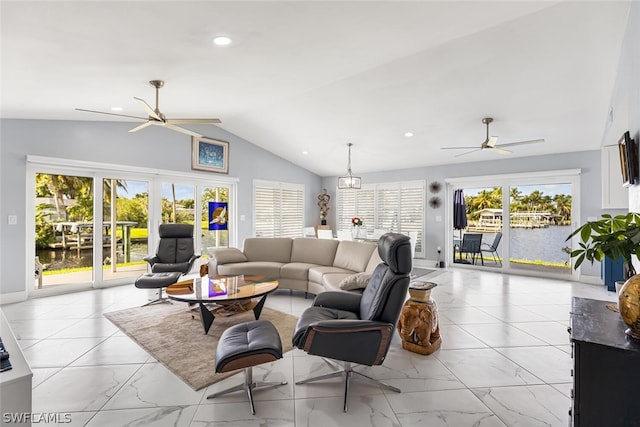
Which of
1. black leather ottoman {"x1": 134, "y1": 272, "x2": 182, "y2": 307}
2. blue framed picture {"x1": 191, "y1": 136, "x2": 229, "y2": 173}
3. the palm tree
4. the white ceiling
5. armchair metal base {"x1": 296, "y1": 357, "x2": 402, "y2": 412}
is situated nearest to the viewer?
armchair metal base {"x1": 296, "y1": 357, "x2": 402, "y2": 412}

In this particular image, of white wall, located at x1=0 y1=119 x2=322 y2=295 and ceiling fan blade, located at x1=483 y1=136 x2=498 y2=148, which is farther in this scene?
ceiling fan blade, located at x1=483 y1=136 x2=498 y2=148

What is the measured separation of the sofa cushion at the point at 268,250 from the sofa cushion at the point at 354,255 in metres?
0.93

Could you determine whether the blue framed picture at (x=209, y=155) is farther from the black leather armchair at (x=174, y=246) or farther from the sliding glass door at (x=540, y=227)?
the sliding glass door at (x=540, y=227)

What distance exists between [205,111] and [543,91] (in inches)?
195

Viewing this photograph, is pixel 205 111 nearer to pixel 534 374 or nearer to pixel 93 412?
pixel 93 412

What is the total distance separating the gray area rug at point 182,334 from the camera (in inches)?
102

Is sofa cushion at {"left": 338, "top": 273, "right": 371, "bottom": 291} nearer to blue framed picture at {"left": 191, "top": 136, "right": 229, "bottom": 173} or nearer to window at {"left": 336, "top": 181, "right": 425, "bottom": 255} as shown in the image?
blue framed picture at {"left": 191, "top": 136, "right": 229, "bottom": 173}

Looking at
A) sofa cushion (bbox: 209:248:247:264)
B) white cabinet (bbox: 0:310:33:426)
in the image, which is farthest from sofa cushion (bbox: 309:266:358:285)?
white cabinet (bbox: 0:310:33:426)

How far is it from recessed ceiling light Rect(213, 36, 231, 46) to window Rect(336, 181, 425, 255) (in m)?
5.95

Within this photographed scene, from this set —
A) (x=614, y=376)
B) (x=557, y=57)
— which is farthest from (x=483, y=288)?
(x=614, y=376)

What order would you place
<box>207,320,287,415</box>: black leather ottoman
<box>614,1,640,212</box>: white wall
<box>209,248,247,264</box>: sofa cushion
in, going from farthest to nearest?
<box>209,248,247,264</box>: sofa cushion, <box>614,1,640,212</box>: white wall, <box>207,320,287,415</box>: black leather ottoman

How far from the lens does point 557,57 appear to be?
3.46 meters

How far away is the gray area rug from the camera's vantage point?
2586mm

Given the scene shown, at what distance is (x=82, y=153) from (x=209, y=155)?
2.20 meters
